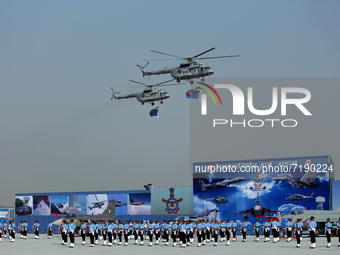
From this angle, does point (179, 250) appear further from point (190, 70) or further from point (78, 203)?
point (78, 203)

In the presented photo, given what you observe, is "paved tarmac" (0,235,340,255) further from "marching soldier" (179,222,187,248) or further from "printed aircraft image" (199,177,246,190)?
"printed aircraft image" (199,177,246,190)

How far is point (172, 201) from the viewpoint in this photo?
77.0m

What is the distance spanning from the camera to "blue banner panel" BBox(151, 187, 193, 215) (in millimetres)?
76375

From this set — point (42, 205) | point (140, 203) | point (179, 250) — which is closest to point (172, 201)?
point (140, 203)

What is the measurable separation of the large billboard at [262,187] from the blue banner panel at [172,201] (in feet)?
15.1

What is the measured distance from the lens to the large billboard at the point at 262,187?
66.3 metres

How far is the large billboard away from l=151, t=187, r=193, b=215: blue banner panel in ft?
15.1

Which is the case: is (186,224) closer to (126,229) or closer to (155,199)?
(126,229)

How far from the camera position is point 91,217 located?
60688 millimetres

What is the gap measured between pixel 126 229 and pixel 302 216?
736 inches

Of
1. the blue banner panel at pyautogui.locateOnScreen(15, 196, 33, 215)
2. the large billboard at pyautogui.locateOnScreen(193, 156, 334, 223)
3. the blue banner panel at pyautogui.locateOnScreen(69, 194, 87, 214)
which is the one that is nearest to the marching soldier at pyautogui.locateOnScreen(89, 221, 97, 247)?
the large billboard at pyautogui.locateOnScreen(193, 156, 334, 223)

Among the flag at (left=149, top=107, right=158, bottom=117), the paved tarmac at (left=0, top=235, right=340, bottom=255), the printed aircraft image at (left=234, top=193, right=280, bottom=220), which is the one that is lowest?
the paved tarmac at (left=0, top=235, right=340, bottom=255)

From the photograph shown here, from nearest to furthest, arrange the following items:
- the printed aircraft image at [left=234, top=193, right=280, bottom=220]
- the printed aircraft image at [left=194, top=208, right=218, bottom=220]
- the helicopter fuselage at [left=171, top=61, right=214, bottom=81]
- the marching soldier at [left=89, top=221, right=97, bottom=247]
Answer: the marching soldier at [left=89, top=221, right=97, bottom=247], the helicopter fuselage at [left=171, top=61, right=214, bottom=81], the printed aircraft image at [left=234, top=193, right=280, bottom=220], the printed aircraft image at [left=194, top=208, right=218, bottom=220]

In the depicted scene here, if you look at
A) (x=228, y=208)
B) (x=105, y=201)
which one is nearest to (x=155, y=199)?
(x=105, y=201)
